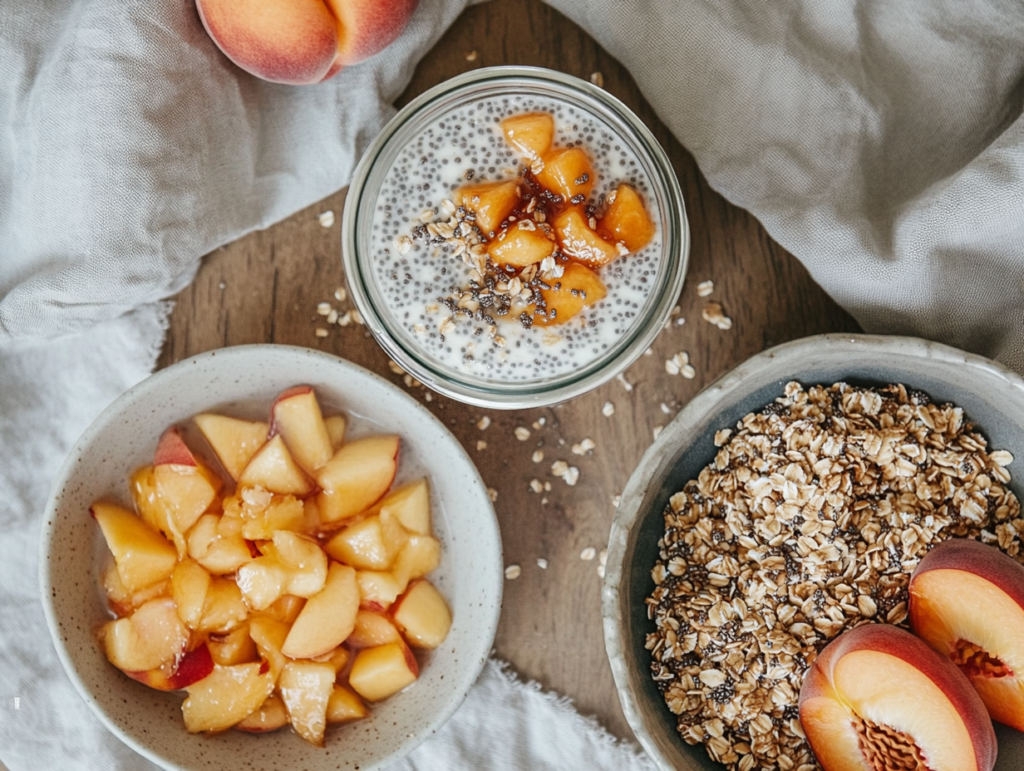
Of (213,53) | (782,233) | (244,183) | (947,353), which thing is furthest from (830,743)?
(213,53)

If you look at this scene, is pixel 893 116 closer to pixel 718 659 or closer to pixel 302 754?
→ pixel 718 659

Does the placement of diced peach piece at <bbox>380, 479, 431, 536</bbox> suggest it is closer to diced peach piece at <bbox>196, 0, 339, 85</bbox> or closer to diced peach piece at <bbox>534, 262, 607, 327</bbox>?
diced peach piece at <bbox>534, 262, 607, 327</bbox>

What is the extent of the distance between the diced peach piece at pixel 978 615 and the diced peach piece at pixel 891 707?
0.04m

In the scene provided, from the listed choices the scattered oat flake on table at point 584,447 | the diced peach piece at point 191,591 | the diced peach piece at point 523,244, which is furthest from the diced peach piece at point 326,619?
the diced peach piece at point 523,244

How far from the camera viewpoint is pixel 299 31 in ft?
3.60

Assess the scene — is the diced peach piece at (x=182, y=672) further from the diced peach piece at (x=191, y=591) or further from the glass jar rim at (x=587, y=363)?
the glass jar rim at (x=587, y=363)

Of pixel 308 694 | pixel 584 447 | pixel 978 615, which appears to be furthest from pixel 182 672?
pixel 978 615

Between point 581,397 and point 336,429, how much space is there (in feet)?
1.08

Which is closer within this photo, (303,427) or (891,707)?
(891,707)

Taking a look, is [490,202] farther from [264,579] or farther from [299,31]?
[264,579]

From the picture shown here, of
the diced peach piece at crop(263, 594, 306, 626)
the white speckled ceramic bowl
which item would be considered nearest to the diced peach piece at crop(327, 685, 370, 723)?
the white speckled ceramic bowl

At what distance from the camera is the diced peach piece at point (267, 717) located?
1242mm

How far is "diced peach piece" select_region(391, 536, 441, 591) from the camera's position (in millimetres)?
1248

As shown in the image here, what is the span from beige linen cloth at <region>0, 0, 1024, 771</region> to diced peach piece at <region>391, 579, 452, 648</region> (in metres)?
0.11
